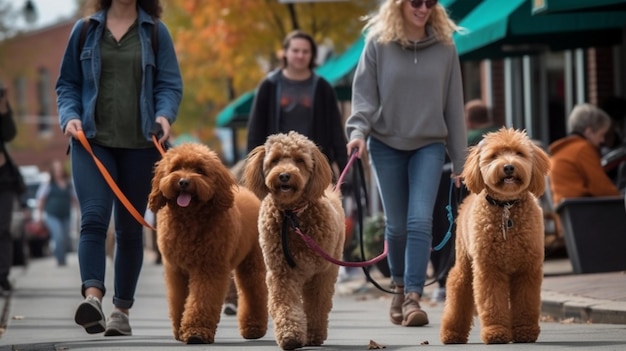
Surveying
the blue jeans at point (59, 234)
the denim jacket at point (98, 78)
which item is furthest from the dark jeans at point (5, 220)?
the blue jeans at point (59, 234)

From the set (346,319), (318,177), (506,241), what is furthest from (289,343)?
(346,319)

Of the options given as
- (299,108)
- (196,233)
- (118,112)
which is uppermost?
(118,112)

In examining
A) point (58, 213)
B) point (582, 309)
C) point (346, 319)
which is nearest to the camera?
point (582, 309)

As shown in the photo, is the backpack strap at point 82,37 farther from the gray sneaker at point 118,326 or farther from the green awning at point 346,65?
the green awning at point 346,65

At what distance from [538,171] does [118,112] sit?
258 cm

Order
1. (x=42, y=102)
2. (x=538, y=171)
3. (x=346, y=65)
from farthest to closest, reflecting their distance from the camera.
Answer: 1. (x=42, y=102)
2. (x=346, y=65)
3. (x=538, y=171)

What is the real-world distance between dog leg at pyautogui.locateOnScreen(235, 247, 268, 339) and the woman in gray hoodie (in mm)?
982

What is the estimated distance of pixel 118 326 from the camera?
891 cm

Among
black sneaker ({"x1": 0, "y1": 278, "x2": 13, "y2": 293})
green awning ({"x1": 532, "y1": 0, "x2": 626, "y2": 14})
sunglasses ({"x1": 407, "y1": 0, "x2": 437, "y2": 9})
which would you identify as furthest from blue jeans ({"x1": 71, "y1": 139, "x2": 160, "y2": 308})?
black sneaker ({"x1": 0, "y1": 278, "x2": 13, "y2": 293})

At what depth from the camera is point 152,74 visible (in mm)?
9008

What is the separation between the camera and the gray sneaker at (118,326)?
891cm

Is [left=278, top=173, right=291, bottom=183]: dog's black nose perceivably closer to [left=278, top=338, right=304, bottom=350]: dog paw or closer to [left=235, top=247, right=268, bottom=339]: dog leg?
[left=278, top=338, right=304, bottom=350]: dog paw

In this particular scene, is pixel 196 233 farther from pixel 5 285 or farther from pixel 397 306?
pixel 5 285

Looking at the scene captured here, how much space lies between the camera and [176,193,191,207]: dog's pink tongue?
8.20 m
